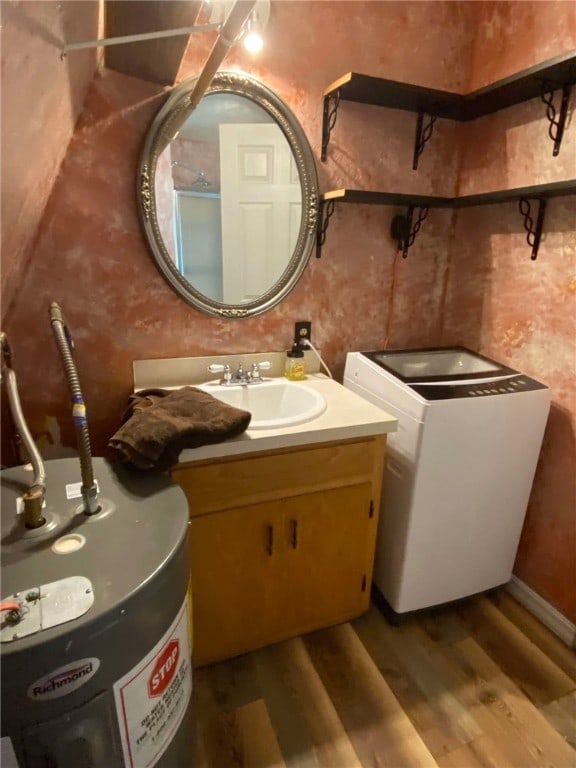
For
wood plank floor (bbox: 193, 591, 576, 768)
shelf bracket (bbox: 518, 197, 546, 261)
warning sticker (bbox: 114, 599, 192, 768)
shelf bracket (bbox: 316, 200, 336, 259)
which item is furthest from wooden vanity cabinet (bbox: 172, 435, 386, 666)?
shelf bracket (bbox: 518, 197, 546, 261)

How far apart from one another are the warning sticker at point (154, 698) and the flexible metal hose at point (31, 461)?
32cm

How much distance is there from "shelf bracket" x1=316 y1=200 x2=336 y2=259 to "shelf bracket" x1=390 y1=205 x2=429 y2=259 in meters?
0.29

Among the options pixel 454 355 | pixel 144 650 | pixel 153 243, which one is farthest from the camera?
pixel 454 355

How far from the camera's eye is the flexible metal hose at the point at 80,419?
2.81 feet

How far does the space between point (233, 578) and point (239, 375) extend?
0.68 metres

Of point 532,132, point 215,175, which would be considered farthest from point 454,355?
point 215,175

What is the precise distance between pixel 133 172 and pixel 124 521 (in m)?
1.09

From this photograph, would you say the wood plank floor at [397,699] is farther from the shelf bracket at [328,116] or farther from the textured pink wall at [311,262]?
the shelf bracket at [328,116]

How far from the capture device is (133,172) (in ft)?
4.68

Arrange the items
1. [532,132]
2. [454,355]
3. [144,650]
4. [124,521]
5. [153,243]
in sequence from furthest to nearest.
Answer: [454,355], [532,132], [153,243], [124,521], [144,650]

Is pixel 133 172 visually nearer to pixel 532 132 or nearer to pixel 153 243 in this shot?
pixel 153 243

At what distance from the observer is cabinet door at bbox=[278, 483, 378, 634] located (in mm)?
1413

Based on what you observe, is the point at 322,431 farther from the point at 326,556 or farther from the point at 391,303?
the point at 391,303

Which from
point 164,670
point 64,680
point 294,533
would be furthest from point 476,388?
point 64,680
